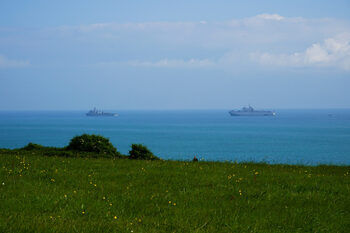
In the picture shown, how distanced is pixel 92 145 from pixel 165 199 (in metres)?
11.5

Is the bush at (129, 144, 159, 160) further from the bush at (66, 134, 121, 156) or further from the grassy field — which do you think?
the grassy field

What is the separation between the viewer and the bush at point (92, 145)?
2176 centimetres

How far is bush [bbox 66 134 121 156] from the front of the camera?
71.4 feet

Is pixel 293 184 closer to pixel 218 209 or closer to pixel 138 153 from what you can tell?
pixel 218 209

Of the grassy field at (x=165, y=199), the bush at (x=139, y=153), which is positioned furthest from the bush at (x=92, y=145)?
the grassy field at (x=165, y=199)

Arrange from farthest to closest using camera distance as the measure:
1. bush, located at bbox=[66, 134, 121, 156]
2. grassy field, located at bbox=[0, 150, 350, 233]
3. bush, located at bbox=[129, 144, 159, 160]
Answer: bush, located at bbox=[66, 134, 121, 156]
bush, located at bbox=[129, 144, 159, 160]
grassy field, located at bbox=[0, 150, 350, 233]

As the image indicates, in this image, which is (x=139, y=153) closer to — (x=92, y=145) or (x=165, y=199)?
(x=92, y=145)

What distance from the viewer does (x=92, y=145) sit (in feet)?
71.5

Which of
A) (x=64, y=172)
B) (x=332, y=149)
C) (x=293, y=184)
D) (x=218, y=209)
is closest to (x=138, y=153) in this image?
(x=64, y=172)

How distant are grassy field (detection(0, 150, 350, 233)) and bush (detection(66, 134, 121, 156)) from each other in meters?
5.06

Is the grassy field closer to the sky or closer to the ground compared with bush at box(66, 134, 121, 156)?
closer to the ground

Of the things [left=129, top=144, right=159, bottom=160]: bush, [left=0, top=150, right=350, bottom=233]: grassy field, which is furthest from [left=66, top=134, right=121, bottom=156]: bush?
[left=0, top=150, right=350, bottom=233]: grassy field

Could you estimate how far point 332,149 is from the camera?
11412 cm

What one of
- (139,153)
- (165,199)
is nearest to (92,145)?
(139,153)
